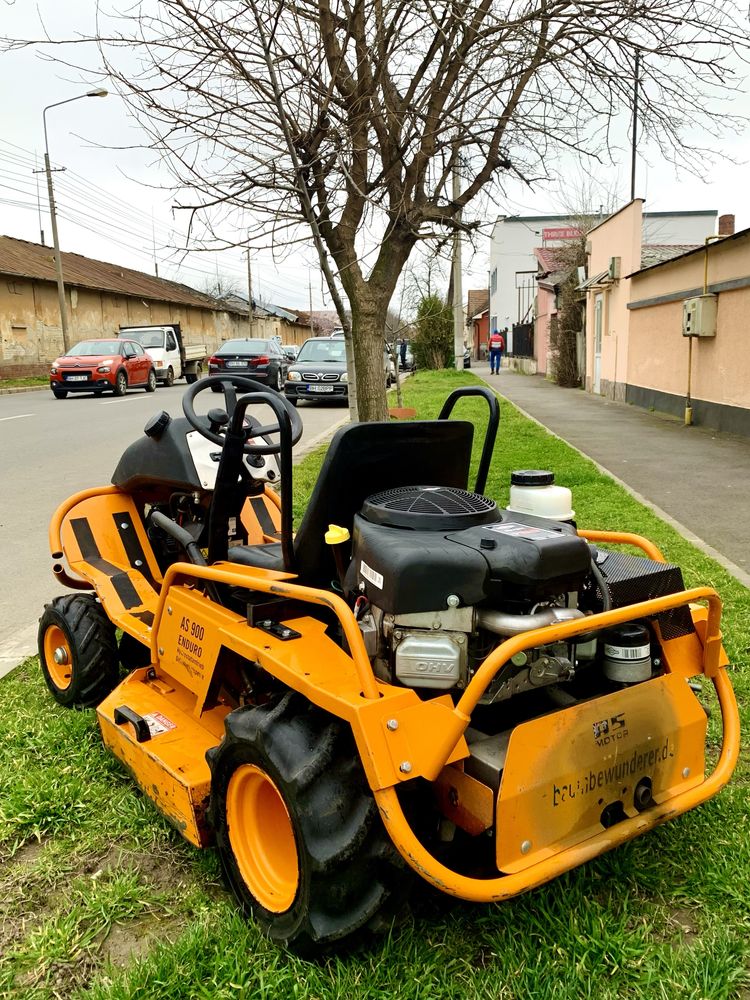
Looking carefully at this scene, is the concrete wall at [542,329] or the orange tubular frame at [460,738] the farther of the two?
the concrete wall at [542,329]

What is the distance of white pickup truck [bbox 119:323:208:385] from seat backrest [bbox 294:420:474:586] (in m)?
24.0

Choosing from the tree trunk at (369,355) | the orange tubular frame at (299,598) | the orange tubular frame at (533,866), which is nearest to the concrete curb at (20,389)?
the tree trunk at (369,355)

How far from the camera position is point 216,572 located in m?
2.77

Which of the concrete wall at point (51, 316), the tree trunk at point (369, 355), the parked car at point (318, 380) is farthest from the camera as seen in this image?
the concrete wall at point (51, 316)

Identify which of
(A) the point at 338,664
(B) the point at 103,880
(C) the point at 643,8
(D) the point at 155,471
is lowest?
(B) the point at 103,880

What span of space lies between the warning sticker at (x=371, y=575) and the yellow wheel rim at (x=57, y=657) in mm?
2063

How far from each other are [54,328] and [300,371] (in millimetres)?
18800

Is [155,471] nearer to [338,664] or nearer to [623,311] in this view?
[338,664]

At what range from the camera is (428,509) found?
2594 mm

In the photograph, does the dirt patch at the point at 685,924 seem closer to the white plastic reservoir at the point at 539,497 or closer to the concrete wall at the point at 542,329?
the white plastic reservoir at the point at 539,497

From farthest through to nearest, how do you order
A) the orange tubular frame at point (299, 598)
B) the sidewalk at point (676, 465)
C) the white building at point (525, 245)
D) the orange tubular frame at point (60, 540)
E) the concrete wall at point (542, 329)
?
the white building at point (525, 245) → the concrete wall at point (542, 329) → the sidewalk at point (676, 465) → the orange tubular frame at point (60, 540) → the orange tubular frame at point (299, 598)

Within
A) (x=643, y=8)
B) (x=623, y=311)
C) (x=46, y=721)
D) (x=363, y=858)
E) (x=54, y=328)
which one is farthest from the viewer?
(x=54, y=328)

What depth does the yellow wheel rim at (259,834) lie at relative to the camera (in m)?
2.43

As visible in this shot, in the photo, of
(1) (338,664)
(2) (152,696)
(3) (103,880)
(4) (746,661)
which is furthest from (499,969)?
(4) (746,661)
